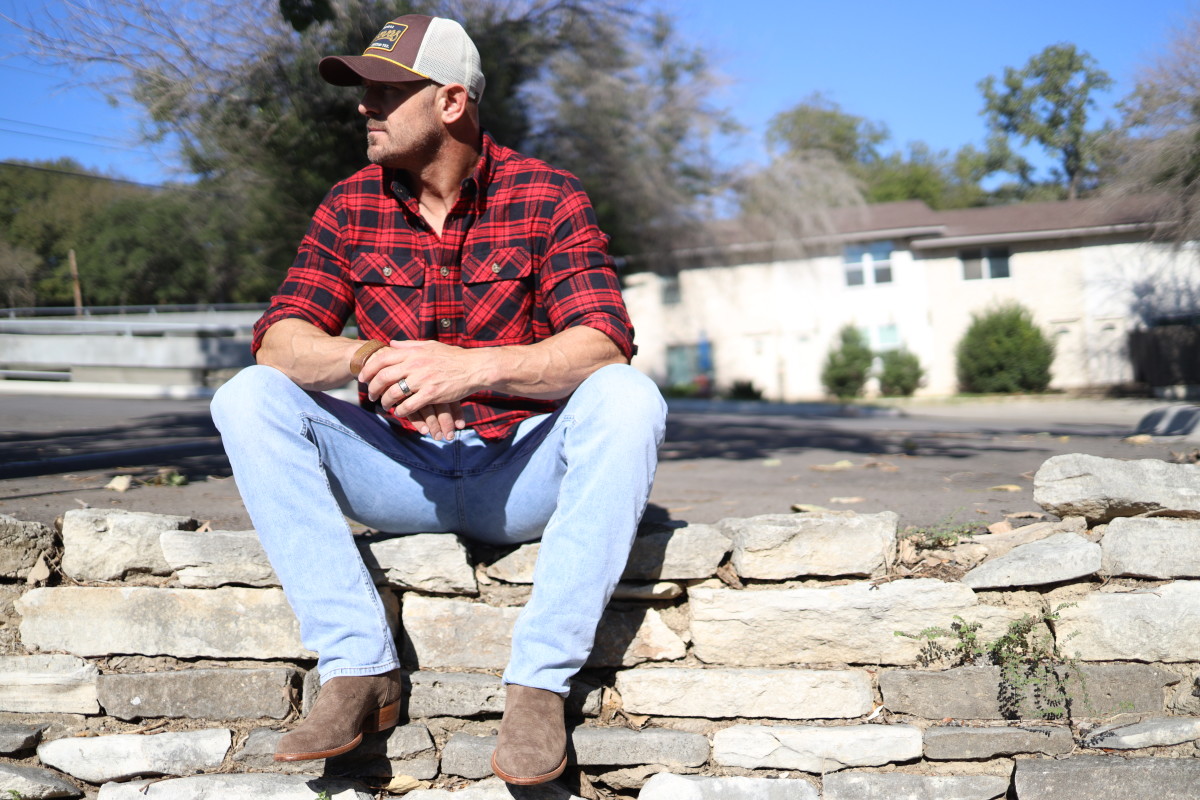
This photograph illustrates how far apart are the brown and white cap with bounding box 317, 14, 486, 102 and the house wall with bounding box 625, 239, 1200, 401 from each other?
2058cm

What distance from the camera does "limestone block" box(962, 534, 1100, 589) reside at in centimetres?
230

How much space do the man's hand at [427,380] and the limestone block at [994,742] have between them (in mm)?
1379

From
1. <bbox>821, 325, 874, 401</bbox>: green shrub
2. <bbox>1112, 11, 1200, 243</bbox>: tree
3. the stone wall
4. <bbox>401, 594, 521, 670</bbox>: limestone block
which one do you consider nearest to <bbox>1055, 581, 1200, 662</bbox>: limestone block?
the stone wall

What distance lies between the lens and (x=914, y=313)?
80.1 ft

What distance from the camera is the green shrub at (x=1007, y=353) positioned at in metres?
21.9

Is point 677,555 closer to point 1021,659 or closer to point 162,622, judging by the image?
point 1021,659

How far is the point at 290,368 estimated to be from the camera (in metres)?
2.11

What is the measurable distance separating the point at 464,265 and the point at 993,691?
169cm

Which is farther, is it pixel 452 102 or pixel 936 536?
pixel 936 536

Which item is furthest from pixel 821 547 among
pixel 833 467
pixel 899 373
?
pixel 899 373

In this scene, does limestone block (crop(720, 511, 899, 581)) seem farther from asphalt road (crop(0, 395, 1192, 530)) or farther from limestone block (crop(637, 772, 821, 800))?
limestone block (crop(637, 772, 821, 800))

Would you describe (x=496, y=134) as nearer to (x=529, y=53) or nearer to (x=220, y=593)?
(x=529, y=53)

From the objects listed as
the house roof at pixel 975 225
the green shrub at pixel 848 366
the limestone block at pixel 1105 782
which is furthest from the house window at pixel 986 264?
the limestone block at pixel 1105 782

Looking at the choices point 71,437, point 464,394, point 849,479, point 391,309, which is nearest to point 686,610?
point 464,394
